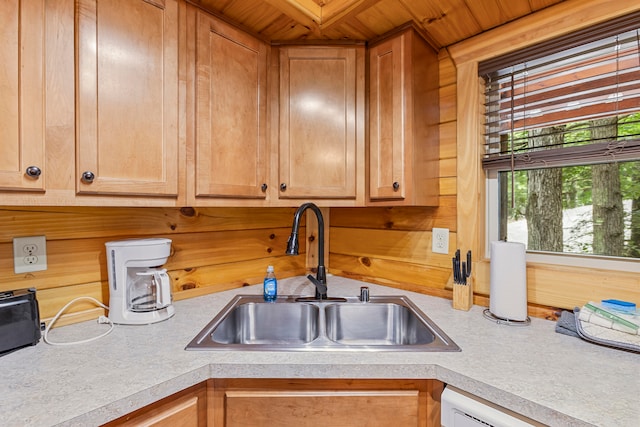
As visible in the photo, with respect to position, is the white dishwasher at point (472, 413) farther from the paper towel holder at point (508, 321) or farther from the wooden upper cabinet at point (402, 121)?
the wooden upper cabinet at point (402, 121)

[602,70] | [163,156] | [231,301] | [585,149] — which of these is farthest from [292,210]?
[602,70]

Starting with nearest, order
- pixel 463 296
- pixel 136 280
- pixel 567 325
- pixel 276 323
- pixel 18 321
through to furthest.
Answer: pixel 18 321 < pixel 567 325 < pixel 136 280 < pixel 463 296 < pixel 276 323

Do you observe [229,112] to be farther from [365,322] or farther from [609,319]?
[609,319]

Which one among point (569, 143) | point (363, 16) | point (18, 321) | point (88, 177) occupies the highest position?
point (363, 16)

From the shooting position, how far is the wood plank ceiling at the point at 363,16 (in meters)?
1.16

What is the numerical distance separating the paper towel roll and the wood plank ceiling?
843 millimetres

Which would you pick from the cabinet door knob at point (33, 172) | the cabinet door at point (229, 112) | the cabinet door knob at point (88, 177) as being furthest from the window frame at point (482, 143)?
the cabinet door knob at point (33, 172)

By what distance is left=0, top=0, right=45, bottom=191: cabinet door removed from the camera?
2.62 ft

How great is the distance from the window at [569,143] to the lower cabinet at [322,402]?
0.82 meters

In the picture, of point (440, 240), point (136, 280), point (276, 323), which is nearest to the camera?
point (136, 280)

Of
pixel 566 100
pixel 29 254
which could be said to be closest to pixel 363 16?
pixel 566 100

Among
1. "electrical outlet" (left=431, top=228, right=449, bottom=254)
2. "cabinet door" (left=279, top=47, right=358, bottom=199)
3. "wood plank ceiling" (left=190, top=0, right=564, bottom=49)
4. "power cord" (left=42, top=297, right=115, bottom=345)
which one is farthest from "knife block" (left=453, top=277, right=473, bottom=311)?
"power cord" (left=42, top=297, right=115, bottom=345)

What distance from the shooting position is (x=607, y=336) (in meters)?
0.94

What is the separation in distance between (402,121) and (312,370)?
958mm
